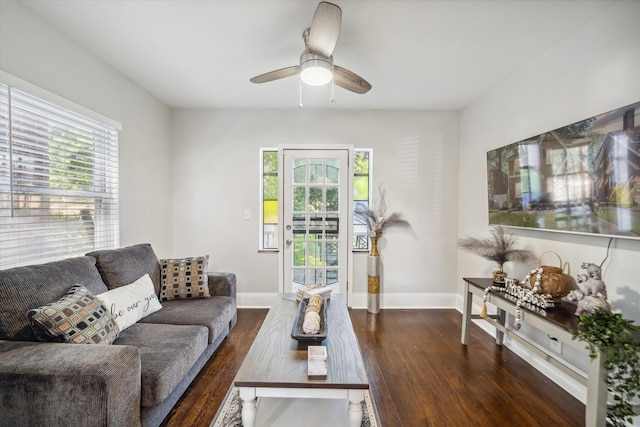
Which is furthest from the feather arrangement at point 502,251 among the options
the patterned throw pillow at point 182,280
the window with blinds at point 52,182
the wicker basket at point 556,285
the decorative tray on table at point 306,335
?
the window with blinds at point 52,182

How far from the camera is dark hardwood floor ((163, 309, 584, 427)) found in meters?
1.69

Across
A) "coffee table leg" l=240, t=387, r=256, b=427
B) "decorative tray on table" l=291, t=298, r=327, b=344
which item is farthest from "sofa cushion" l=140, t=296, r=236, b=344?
"coffee table leg" l=240, t=387, r=256, b=427

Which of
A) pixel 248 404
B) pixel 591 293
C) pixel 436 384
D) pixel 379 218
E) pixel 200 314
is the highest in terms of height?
pixel 379 218

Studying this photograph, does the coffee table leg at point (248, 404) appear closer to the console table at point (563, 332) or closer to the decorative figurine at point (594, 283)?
the console table at point (563, 332)

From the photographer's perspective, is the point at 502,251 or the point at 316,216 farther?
the point at 316,216

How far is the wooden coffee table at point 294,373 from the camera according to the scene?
125 centimetres

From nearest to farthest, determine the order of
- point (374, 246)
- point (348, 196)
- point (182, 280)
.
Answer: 1. point (182, 280)
2. point (374, 246)
3. point (348, 196)

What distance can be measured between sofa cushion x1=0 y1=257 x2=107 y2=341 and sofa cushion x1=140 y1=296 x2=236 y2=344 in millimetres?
579

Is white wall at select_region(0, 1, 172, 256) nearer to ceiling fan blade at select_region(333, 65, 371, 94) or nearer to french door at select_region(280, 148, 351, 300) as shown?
french door at select_region(280, 148, 351, 300)

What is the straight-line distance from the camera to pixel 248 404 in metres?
1.29

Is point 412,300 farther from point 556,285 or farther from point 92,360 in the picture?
point 92,360

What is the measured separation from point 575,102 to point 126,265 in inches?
143

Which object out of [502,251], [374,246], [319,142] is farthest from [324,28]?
[374,246]

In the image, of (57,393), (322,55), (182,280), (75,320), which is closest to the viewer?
(57,393)
